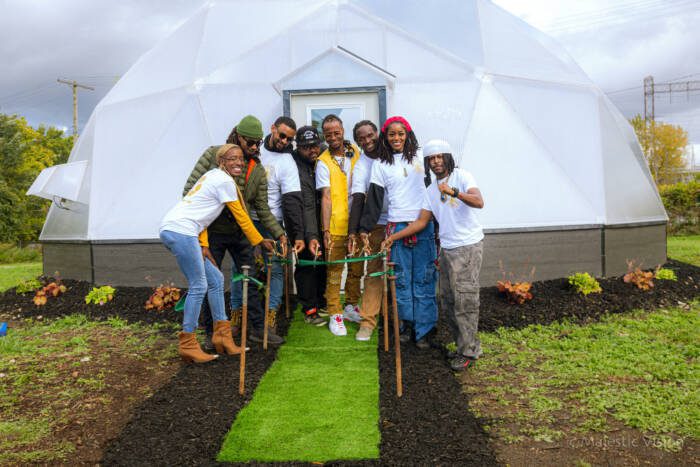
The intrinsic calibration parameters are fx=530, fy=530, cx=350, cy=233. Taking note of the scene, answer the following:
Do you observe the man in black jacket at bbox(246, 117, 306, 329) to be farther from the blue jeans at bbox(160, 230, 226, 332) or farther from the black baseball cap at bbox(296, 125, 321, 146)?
the blue jeans at bbox(160, 230, 226, 332)

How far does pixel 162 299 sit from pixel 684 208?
16.5m

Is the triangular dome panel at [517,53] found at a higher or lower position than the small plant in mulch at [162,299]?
higher

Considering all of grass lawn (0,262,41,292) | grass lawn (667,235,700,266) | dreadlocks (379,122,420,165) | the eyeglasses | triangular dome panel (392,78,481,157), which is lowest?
grass lawn (0,262,41,292)

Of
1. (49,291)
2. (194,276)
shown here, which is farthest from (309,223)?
(49,291)

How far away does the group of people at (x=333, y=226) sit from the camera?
15.0 ft

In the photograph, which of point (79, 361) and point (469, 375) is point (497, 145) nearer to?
point (469, 375)

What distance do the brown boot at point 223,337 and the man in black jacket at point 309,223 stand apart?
3.57 feet

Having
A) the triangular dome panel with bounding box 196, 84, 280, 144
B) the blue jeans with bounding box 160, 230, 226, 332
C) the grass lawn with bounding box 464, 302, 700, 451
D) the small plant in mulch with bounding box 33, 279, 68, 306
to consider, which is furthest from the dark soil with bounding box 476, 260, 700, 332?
the small plant in mulch with bounding box 33, 279, 68, 306

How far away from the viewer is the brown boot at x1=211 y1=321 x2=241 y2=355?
490 cm

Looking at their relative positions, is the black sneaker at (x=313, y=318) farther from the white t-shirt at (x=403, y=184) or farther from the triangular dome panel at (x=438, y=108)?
the triangular dome panel at (x=438, y=108)

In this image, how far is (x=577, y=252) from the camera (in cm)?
734

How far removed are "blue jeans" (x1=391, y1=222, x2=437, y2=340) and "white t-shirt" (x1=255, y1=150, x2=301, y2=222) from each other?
116 centimetres

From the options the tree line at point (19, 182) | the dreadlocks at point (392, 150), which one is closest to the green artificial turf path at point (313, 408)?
the dreadlocks at point (392, 150)

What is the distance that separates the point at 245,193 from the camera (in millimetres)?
4977
